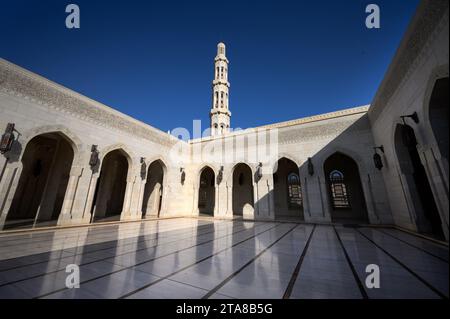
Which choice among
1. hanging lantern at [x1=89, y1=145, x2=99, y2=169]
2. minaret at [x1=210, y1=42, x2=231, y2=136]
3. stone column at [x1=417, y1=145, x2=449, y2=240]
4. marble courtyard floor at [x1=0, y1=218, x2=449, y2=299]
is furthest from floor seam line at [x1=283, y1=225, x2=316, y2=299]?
minaret at [x1=210, y1=42, x2=231, y2=136]

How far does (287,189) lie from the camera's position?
469 inches

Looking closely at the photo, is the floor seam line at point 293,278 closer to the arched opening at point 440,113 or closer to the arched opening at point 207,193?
the arched opening at point 440,113

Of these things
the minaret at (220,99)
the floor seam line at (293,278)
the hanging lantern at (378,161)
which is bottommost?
the floor seam line at (293,278)

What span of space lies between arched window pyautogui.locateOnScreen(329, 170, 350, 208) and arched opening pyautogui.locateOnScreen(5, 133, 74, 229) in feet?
47.5

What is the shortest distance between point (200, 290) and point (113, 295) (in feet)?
2.79

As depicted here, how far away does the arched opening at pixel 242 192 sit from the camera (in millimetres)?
12633

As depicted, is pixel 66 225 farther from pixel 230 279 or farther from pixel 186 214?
pixel 230 279

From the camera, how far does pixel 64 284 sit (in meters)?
1.98

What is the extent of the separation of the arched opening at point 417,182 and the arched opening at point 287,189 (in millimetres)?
6207

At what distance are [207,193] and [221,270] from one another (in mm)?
12524

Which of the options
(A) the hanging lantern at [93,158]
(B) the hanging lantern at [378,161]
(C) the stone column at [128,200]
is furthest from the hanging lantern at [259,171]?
(A) the hanging lantern at [93,158]

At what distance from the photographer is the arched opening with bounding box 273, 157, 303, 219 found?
1158 centimetres

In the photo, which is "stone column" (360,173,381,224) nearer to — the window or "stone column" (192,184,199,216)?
the window
